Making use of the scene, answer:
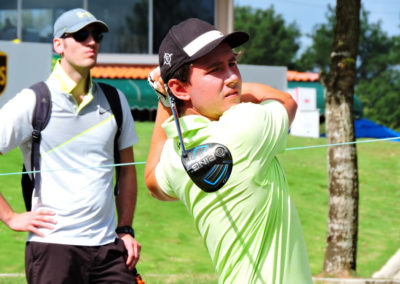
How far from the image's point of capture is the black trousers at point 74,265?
402 centimetres

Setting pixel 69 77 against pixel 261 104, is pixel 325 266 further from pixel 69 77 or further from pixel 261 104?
pixel 261 104

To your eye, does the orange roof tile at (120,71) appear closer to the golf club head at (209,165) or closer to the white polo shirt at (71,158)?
the white polo shirt at (71,158)

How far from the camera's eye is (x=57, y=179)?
13.3ft

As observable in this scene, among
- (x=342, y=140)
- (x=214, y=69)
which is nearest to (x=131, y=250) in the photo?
(x=214, y=69)

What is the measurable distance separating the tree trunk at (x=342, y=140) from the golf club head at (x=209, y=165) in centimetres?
602

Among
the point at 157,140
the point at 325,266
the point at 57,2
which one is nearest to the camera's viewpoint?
the point at 157,140

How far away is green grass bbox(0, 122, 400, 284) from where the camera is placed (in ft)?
28.9

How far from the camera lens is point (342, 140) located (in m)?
8.02

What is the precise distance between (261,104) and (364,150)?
14.2 m

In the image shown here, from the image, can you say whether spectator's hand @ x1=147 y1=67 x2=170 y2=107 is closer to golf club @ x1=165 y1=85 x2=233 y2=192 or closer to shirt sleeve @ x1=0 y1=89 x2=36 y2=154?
golf club @ x1=165 y1=85 x2=233 y2=192

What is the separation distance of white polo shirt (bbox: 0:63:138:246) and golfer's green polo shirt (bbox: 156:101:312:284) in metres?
1.69

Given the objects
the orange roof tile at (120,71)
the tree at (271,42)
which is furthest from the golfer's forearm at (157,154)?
the tree at (271,42)

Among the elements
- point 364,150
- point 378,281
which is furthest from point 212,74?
point 364,150

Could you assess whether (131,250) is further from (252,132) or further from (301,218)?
(301,218)
